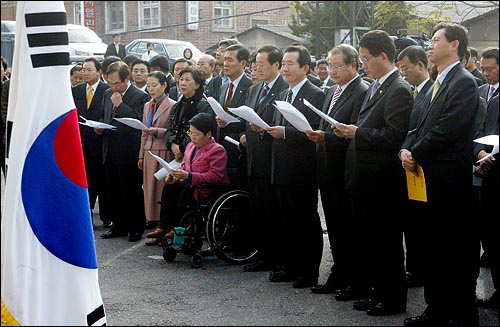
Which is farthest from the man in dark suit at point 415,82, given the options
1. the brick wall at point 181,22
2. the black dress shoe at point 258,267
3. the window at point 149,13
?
the window at point 149,13

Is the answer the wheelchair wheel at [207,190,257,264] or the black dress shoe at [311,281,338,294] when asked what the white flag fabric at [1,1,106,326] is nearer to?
the black dress shoe at [311,281,338,294]

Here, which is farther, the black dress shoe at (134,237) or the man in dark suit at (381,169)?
the black dress shoe at (134,237)

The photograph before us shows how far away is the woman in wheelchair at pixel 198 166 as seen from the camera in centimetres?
700

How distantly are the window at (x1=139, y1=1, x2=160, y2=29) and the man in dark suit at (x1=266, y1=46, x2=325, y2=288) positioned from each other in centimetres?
Answer: 1805

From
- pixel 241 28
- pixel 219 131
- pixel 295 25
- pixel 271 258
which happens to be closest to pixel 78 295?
pixel 271 258

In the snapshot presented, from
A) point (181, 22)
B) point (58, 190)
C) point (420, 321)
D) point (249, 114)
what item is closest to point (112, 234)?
point (249, 114)


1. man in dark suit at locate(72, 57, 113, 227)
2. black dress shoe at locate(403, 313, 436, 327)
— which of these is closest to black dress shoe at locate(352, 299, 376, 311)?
black dress shoe at locate(403, 313, 436, 327)

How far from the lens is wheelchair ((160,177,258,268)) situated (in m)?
6.84

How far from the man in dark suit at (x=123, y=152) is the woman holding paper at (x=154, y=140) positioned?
16cm

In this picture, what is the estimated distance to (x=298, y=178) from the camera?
6.18 metres

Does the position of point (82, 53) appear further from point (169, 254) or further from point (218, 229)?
point (218, 229)

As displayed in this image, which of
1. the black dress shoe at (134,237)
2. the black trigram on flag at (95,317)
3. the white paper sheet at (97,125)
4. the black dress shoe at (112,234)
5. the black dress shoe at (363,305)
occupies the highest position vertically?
the white paper sheet at (97,125)

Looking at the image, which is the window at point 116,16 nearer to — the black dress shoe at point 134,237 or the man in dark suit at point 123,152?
the man in dark suit at point 123,152

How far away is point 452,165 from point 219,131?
318 centimetres
